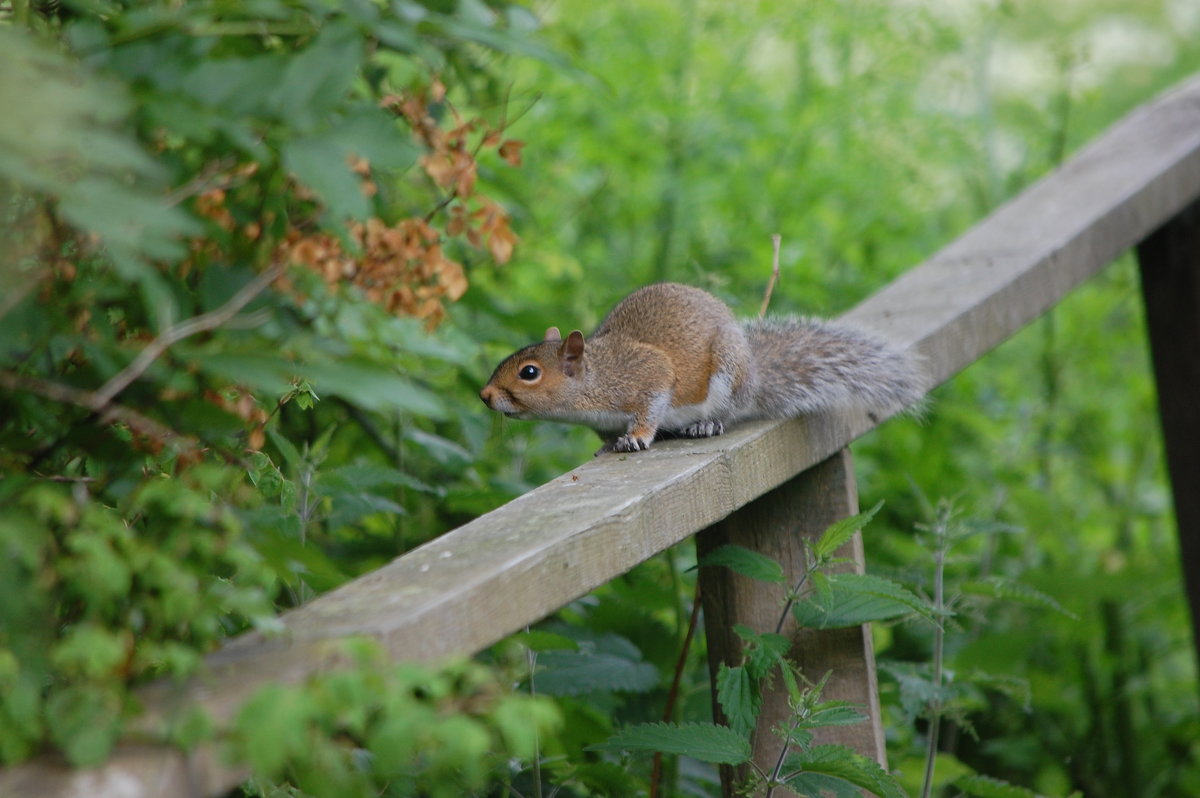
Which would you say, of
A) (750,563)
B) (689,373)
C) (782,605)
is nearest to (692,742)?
(750,563)

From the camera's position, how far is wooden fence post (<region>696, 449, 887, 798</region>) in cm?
183

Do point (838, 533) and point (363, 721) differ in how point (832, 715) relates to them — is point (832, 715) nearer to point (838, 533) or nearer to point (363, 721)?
A: point (838, 533)

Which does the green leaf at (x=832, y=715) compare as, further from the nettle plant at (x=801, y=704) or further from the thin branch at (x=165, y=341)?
the thin branch at (x=165, y=341)

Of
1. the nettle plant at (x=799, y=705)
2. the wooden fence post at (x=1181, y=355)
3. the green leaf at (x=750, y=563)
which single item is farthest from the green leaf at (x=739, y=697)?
the wooden fence post at (x=1181, y=355)

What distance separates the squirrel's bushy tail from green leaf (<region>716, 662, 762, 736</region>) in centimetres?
43

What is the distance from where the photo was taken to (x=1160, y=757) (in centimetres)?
335

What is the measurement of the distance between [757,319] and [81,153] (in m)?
1.59

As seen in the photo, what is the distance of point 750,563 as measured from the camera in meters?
1.68

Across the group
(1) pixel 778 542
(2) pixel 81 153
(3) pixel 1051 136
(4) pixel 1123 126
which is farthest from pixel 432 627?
(3) pixel 1051 136

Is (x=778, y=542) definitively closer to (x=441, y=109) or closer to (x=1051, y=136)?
(x=441, y=109)

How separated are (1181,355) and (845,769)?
6.59 ft

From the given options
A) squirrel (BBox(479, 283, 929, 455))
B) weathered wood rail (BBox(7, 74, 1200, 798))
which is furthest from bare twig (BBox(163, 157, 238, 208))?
squirrel (BBox(479, 283, 929, 455))

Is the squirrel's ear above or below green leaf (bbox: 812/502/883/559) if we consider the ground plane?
below

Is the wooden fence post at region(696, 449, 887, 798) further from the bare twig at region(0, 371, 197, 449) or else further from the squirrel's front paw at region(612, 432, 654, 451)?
the bare twig at region(0, 371, 197, 449)
